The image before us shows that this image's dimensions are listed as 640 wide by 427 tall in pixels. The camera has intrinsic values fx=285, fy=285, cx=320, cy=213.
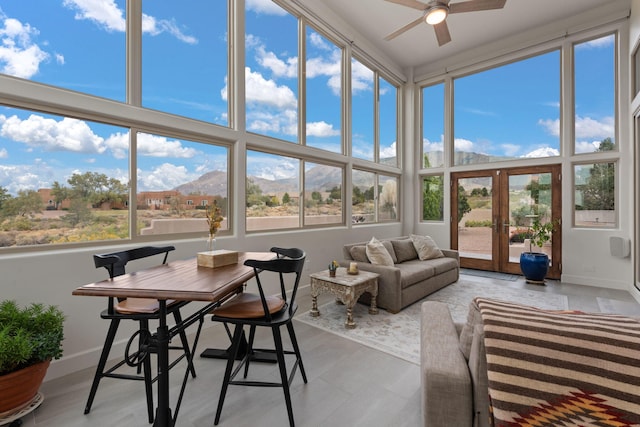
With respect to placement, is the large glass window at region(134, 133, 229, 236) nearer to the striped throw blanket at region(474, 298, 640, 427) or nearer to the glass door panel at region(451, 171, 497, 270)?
the striped throw blanket at region(474, 298, 640, 427)

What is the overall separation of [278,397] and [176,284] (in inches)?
43.7

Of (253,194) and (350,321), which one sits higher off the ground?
(253,194)

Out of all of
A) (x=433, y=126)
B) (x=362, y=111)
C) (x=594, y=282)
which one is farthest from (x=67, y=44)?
(x=594, y=282)

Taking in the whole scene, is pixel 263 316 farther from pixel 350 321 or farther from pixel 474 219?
pixel 474 219

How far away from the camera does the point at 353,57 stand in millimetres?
5605

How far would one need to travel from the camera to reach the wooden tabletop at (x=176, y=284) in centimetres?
138

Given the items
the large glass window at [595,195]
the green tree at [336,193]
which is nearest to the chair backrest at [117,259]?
the green tree at [336,193]

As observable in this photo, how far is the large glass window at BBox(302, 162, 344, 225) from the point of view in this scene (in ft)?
15.5

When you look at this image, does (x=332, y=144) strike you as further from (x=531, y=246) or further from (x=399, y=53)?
(x=531, y=246)

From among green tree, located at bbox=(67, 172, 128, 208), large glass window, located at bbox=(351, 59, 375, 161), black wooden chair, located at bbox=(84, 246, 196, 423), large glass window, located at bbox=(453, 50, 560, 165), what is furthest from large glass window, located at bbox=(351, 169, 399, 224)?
black wooden chair, located at bbox=(84, 246, 196, 423)

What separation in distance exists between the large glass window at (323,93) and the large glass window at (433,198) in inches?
113

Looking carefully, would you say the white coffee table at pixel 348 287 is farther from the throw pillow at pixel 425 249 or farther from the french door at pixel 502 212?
the french door at pixel 502 212

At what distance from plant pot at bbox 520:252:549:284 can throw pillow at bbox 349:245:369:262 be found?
3.11 m

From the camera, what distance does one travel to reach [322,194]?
16.3ft
